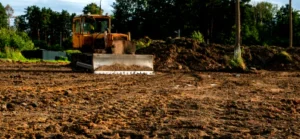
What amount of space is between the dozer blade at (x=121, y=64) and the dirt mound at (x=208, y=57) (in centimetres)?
370

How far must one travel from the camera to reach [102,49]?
16.7 metres

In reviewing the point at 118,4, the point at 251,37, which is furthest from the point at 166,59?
the point at 118,4

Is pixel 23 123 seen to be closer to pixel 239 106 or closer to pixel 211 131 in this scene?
pixel 211 131

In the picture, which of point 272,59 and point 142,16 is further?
point 142,16

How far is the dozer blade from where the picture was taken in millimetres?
14617

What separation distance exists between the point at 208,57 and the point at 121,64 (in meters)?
7.66

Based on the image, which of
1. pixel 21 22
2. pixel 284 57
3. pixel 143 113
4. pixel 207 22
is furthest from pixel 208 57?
pixel 21 22

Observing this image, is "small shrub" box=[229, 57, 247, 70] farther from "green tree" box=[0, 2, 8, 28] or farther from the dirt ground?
"green tree" box=[0, 2, 8, 28]

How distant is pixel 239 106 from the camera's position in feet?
24.0

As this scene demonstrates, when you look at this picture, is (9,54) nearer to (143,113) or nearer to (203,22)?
(143,113)

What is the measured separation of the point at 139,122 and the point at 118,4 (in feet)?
215

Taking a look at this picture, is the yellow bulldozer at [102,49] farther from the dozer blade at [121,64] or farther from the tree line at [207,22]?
the tree line at [207,22]

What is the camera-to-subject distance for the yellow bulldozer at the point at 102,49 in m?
14.7

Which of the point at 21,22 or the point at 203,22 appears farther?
the point at 21,22
